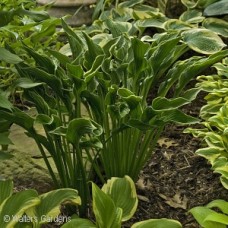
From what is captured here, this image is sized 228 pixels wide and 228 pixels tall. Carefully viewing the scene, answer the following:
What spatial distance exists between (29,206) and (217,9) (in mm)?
1780

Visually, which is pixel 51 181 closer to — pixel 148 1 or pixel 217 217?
pixel 217 217

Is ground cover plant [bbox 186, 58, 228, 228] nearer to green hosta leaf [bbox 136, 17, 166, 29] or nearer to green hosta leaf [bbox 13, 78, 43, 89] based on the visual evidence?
green hosta leaf [bbox 136, 17, 166, 29]

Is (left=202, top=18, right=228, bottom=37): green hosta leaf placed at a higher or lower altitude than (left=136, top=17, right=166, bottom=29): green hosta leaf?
lower

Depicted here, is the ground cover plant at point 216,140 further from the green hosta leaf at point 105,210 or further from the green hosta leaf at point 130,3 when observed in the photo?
the green hosta leaf at point 130,3

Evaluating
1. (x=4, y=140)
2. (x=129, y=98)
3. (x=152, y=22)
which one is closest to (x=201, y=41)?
(x=152, y=22)

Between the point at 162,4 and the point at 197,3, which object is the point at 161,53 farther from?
the point at 162,4

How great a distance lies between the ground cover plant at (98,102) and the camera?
59.7 inches

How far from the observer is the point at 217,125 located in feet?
6.33

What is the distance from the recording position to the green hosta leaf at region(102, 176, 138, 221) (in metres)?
1.44

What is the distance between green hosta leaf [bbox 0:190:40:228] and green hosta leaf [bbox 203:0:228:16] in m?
1.70

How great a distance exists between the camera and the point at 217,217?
55.0 inches

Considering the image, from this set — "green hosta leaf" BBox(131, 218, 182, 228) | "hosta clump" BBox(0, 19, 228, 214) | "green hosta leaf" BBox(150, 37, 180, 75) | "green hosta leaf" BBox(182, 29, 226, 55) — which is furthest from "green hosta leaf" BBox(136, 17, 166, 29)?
"green hosta leaf" BBox(131, 218, 182, 228)

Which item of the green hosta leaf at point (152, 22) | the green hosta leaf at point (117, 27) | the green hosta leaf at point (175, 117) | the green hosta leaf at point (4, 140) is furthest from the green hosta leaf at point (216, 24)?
the green hosta leaf at point (4, 140)

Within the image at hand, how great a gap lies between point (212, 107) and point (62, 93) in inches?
32.5
